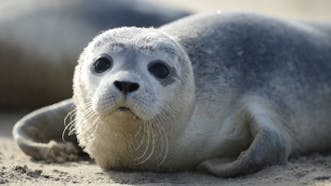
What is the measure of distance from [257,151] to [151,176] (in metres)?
0.61

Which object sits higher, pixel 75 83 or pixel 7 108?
pixel 7 108

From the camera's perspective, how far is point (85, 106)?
204 inches

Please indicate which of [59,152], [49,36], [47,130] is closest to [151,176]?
[59,152]

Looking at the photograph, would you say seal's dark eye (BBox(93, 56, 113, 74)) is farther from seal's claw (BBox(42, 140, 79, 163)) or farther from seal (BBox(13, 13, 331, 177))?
seal's claw (BBox(42, 140, 79, 163))

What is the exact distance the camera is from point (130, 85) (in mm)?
4664

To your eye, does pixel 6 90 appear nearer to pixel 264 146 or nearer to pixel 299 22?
pixel 299 22

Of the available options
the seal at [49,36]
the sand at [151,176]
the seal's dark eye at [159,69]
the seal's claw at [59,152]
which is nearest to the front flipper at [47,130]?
the seal's claw at [59,152]

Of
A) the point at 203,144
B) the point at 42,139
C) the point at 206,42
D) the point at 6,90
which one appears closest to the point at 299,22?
the point at 206,42

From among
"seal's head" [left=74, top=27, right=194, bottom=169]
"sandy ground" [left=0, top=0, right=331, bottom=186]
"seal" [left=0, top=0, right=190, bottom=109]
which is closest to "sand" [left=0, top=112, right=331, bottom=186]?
"sandy ground" [left=0, top=0, right=331, bottom=186]

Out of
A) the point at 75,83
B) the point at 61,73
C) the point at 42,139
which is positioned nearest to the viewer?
the point at 75,83

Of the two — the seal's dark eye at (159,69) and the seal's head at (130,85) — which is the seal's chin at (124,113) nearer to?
the seal's head at (130,85)

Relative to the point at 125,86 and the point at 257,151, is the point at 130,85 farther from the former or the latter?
the point at 257,151

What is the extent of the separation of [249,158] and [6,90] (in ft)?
11.3

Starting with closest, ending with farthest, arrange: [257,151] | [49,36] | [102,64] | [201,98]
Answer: [102,64]
[257,151]
[201,98]
[49,36]
